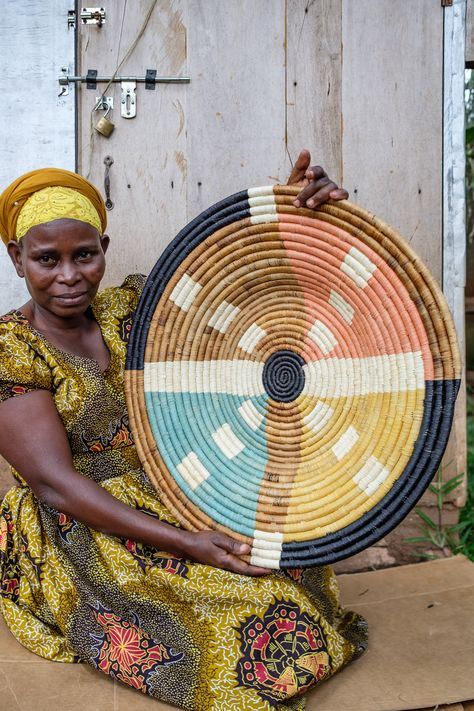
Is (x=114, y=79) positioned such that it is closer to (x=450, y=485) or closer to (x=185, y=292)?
(x=185, y=292)

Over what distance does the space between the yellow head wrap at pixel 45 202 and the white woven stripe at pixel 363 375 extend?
0.61 metres

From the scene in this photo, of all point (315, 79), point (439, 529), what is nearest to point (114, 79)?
point (315, 79)

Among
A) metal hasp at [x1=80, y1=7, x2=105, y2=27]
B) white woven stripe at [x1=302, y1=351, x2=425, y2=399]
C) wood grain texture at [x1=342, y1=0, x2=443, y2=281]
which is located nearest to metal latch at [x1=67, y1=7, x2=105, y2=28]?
metal hasp at [x1=80, y1=7, x2=105, y2=27]

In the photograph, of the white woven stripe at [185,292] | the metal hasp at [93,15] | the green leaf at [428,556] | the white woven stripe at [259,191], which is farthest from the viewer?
the green leaf at [428,556]

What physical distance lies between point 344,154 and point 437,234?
0.41 meters

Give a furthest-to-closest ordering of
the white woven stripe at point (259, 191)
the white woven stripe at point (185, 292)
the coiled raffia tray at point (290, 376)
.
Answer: the white woven stripe at point (185, 292) → the white woven stripe at point (259, 191) → the coiled raffia tray at point (290, 376)

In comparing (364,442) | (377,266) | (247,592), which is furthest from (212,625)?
(377,266)

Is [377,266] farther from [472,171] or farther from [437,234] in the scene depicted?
[472,171]

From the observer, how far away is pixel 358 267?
1485mm

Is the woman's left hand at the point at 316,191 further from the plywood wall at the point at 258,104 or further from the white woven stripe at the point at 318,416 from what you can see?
the plywood wall at the point at 258,104

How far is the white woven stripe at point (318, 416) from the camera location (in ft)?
5.17

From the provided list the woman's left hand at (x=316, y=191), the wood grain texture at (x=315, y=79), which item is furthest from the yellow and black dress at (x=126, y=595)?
the wood grain texture at (x=315, y=79)

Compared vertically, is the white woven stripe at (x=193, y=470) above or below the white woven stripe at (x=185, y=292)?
below

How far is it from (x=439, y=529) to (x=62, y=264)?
1639 mm
